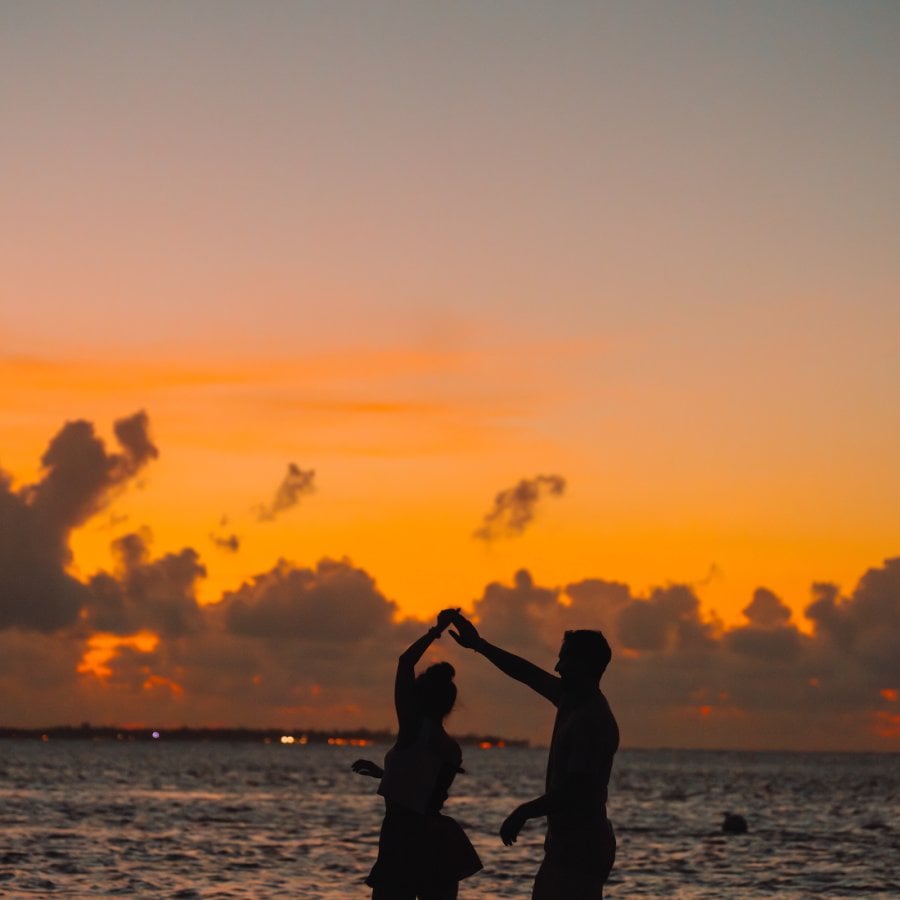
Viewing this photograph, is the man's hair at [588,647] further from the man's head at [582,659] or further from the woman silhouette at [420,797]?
the woman silhouette at [420,797]

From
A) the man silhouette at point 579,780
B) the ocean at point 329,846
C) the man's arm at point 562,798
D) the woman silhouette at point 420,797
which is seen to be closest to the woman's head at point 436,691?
the woman silhouette at point 420,797

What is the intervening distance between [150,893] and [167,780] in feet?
275

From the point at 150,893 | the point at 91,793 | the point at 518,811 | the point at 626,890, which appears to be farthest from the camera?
the point at 91,793

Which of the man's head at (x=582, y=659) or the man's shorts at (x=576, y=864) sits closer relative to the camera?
the man's shorts at (x=576, y=864)

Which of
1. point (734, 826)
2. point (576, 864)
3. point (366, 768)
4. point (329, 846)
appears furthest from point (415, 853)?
point (734, 826)

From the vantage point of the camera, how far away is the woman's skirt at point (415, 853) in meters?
9.07

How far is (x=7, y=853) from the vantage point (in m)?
33.7

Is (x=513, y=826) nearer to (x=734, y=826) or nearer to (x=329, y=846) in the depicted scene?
(x=329, y=846)

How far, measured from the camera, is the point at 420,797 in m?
9.01

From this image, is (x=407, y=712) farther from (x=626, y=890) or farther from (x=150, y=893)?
(x=626, y=890)

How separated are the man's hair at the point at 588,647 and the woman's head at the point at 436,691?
131cm

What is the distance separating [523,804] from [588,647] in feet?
2.98

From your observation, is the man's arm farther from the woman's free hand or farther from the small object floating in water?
the small object floating in water

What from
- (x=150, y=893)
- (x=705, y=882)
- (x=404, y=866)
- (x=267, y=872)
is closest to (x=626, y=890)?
(x=705, y=882)
